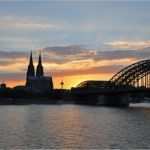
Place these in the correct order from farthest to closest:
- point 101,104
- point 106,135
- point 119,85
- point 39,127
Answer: point 101,104
point 119,85
point 39,127
point 106,135

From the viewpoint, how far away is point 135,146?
58.4 metres

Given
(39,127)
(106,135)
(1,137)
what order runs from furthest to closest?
(39,127) < (106,135) < (1,137)

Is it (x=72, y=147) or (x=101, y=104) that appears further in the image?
(x=101, y=104)

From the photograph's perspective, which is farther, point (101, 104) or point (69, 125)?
point (101, 104)

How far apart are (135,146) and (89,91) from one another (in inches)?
5065

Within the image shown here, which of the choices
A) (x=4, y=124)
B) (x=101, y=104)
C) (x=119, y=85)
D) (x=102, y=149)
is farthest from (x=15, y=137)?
(x=101, y=104)

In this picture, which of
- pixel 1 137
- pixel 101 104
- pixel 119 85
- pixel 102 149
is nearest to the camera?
pixel 102 149

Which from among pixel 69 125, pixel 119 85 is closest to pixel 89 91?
pixel 119 85

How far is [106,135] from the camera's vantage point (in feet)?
225

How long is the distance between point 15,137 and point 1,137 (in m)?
1.38

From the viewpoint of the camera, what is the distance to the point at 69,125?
83.8 metres

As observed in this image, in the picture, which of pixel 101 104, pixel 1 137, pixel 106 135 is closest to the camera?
pixel 1 137

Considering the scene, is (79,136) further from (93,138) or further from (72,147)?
(72,147)

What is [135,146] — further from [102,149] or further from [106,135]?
[106,135]
